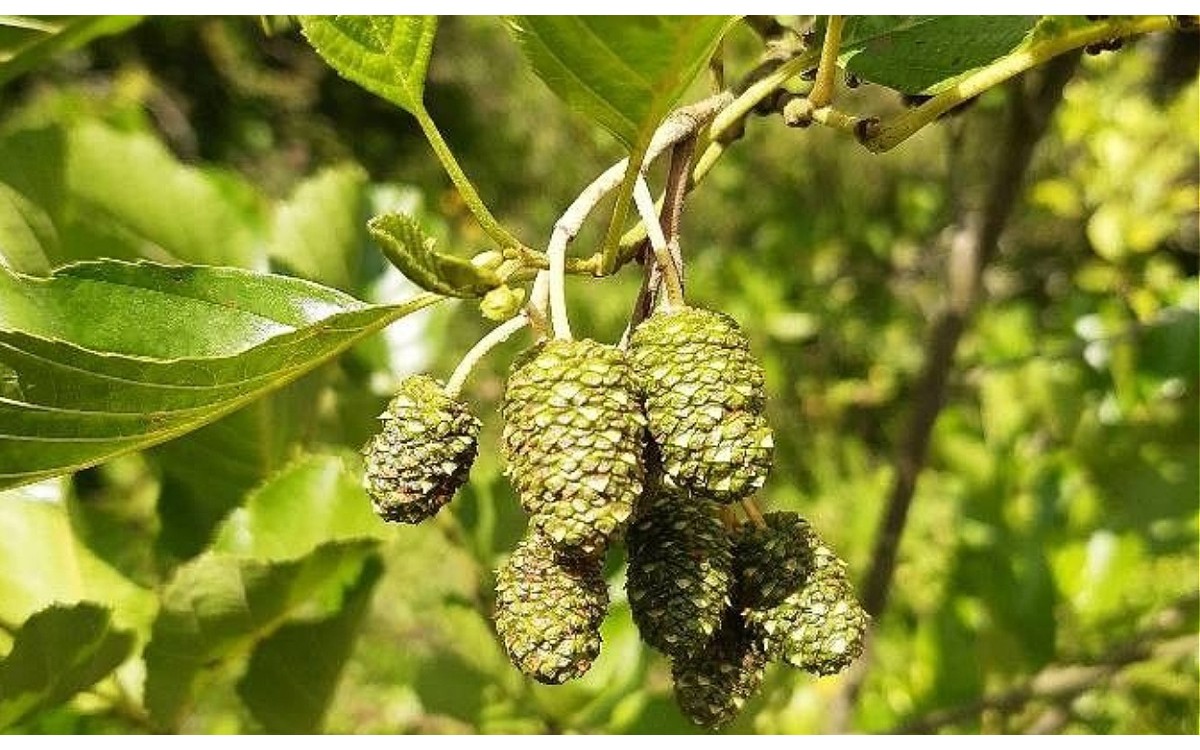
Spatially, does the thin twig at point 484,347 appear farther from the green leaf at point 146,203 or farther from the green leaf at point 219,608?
the green leaf at point 146,203

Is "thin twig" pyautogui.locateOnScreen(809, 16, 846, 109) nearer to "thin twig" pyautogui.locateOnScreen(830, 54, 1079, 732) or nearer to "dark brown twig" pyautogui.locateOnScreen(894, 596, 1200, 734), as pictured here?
"thin twig" pyautogui.locateOnScreen(830, 54, 1079, 732)

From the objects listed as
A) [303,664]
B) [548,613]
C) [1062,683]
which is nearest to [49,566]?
[303,664]

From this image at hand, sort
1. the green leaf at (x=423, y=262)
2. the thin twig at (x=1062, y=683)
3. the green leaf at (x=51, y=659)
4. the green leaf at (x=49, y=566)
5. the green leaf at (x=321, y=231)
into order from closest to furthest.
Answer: the green leaf at (x=423, y=262) → the green leaf at (x=51, y=659) → the green leaf at (x=49, y=566) → the green leaf at (x=321, y=231) → the thin twig at (x=1062, y=683)

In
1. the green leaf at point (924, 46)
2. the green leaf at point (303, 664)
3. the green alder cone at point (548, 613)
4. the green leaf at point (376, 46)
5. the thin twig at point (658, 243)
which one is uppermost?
the green leaf at point (924, 46)

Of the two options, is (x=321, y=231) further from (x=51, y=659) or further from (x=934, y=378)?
(x=934, y=378)

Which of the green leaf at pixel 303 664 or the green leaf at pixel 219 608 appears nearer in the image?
the green leaf at pixel 219 608

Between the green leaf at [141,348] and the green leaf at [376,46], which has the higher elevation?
the green leaf at [376,46]

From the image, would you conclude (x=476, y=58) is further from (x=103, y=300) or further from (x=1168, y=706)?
(x=103, y=300)

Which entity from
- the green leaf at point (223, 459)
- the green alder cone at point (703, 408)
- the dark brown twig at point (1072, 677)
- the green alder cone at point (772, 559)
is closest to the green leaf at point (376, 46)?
the green alder cone at point (703, 408)
